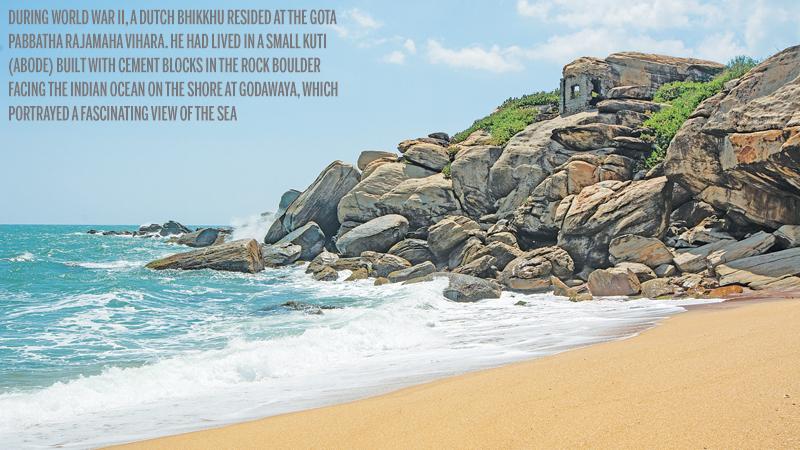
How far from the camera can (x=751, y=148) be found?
18.2 meters

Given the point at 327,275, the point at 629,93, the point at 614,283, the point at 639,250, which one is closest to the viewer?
the point at 614,283

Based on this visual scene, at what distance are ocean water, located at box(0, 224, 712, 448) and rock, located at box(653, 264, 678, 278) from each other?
9.57 feet

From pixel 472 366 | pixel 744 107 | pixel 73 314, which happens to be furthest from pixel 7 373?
pixel 744 107

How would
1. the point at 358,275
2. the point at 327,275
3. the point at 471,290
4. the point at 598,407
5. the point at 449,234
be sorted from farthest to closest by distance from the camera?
1. the point at 327,275
2. the point at 358,275
3. the point at 449,234
4. the point at 471,290
5. the point at 598,407

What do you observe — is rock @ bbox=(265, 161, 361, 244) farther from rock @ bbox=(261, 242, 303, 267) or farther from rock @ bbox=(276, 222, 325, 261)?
rock @ bbox=(261, 242, 303, 267)

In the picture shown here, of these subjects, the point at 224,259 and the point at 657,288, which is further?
the point at 224,259

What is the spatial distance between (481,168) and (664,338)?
2455cm

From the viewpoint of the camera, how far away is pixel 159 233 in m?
87.9

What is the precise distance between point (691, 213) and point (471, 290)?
10.2 metres

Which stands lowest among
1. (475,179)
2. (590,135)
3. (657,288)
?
(657,288)

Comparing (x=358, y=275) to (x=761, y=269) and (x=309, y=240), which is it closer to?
(x=309, y=240)

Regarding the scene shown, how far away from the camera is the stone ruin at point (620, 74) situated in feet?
117

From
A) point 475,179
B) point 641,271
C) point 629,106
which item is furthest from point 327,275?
point 629,106

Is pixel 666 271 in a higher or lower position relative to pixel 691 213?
→ lower
